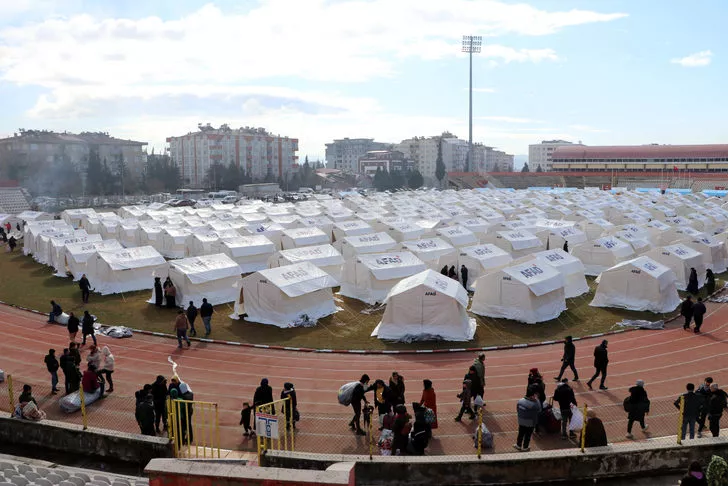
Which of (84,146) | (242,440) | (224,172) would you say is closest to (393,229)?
(242,440)

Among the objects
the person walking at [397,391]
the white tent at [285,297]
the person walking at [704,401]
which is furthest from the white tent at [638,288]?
the person walking at [397,391]

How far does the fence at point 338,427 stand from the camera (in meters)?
10.5

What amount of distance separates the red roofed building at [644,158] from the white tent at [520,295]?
305 ft

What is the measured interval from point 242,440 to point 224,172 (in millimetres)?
99852

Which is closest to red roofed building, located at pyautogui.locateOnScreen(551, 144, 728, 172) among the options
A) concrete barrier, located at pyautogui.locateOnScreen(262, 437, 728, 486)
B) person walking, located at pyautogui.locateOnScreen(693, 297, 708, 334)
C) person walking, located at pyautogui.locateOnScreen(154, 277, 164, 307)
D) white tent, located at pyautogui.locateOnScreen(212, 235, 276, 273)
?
white tent, located at pyautogui.locateOnScreen(212, 235, 276, 273)

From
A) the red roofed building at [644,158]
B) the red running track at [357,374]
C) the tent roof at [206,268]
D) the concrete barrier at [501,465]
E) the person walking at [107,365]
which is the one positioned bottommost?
the red running track at [357,374]

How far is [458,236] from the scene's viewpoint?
33094 millimetres

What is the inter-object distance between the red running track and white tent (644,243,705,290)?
18.9 feet

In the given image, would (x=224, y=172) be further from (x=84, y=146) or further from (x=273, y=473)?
(x=273, y=473)

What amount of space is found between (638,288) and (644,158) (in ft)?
314

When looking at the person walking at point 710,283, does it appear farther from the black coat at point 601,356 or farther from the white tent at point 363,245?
the white tent at point 363,245

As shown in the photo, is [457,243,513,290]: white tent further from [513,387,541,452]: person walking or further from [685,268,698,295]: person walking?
[513,387,541,452]: person walking

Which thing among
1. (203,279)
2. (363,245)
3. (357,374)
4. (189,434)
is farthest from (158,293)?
(189,434)

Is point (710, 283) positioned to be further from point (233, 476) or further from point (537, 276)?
point (233, 476)
